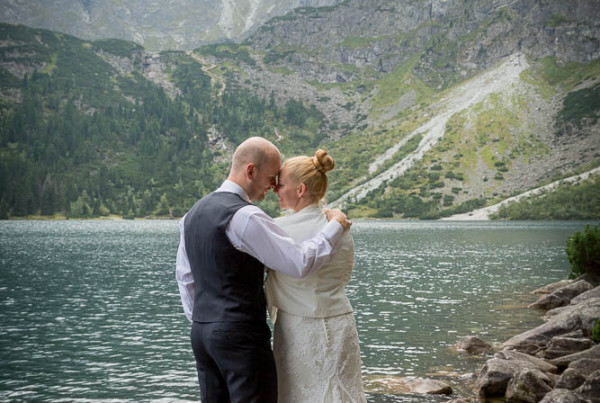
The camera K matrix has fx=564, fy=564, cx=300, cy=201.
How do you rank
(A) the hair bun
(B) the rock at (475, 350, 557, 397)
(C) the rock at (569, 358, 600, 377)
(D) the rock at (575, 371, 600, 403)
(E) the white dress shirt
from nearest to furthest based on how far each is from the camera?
(E) the white dress shirt → (A) the hair bun → (D) the rock at (575, 371, 600, 403) → (C) the rock at (569, 358, 600, 377) → (B) the rock at (475, 350, 557, 397)

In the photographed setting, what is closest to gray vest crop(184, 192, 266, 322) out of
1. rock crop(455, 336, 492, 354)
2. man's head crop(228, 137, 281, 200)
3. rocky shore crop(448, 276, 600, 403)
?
man's head crop(228, 137, 281, 200)

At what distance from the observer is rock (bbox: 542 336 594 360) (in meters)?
18.0

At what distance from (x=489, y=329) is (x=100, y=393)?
17229 mm

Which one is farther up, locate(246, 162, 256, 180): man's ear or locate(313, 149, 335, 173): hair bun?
locate(313, 149, 335, 173): hair bun

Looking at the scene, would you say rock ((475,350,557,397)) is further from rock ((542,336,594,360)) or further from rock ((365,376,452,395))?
rock ((542,336,594,360))

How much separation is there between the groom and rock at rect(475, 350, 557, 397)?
11789 mm

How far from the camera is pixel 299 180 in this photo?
555cm

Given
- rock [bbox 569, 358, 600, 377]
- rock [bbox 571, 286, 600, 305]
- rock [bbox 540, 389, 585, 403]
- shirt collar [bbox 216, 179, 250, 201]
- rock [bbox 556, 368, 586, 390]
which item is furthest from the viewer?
rock [bbox 571, 286, 600, 305]

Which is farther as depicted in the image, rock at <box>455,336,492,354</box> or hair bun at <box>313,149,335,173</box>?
rock at <box>455,336,492,354</box>

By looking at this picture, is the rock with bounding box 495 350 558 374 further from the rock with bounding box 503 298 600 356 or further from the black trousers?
the black trousers

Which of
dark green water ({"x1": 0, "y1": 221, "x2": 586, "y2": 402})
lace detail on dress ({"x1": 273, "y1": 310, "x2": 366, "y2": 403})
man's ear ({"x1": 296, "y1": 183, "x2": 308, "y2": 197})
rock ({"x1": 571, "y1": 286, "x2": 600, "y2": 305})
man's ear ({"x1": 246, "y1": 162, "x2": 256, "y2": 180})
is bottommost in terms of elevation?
dark green water ({"x1": 0, "y1": 221, "x2": 586, "y2": 402})

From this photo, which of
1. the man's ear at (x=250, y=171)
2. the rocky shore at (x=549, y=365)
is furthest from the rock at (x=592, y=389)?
the man's ear at (x=250, y=171)

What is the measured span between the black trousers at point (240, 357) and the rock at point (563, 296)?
29528mm

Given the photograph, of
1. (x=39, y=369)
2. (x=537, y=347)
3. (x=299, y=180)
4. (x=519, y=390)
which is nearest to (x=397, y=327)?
(x=537, y=347)
